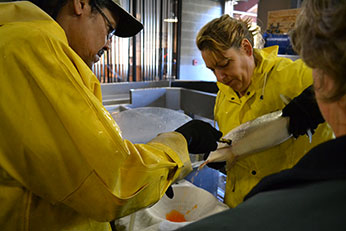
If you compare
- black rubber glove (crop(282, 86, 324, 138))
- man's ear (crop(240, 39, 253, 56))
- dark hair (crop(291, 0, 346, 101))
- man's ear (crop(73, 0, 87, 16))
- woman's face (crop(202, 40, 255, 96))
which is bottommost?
black rubber glove (crop(282, 86, 324, 138))

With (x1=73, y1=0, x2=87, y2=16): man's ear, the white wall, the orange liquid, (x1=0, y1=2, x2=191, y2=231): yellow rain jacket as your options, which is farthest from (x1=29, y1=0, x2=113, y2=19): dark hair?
the white wall

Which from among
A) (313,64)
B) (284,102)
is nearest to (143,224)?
(284,102)

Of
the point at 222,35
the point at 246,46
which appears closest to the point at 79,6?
the point at 222,35

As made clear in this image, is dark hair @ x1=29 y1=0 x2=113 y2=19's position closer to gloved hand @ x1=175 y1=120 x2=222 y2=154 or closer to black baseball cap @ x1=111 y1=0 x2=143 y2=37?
black baseball cap @ x1=111 y1=0 x2=143 y2=37

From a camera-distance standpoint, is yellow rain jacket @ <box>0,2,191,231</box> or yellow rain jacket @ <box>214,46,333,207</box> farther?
yellow rain jacket @ <box>214,46,333,207</box>

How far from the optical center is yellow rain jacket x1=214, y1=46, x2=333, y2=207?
1.39 meters

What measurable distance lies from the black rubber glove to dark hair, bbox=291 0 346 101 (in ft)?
2.77

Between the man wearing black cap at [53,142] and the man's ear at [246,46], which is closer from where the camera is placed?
the man wearing black cap at [53,142]

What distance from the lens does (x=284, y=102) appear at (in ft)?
4.66

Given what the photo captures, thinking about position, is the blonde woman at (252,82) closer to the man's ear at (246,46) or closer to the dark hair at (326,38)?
the man's ear at (246,46)

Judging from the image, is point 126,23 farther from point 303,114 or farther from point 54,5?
point 303,114

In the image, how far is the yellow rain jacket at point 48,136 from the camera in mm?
665

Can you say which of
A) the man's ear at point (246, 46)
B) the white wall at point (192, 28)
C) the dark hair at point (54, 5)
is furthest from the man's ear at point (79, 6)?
the white wall at point (192, 28)

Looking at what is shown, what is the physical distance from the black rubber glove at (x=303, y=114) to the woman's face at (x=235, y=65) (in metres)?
0.28
